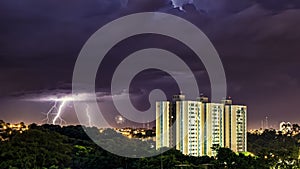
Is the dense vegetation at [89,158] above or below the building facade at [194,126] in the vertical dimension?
below

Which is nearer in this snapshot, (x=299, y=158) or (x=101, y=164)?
(x=101, y=164)

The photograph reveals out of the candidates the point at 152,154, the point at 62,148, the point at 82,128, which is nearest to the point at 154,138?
the point at 82,128

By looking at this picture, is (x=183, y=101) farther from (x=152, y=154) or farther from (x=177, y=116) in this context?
(x=152, y=154)

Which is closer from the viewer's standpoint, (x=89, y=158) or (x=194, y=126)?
(x=89, y=158)

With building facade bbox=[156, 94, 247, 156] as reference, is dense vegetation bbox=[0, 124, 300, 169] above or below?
below

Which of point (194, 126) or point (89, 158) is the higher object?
point (194, 126)

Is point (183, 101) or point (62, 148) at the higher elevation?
point (183, 101)

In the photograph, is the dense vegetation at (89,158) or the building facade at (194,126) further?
the building facade at (194,126)

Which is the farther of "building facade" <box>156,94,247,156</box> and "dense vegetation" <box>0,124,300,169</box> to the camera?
"building facade" <box>156,94,247,156</box>
